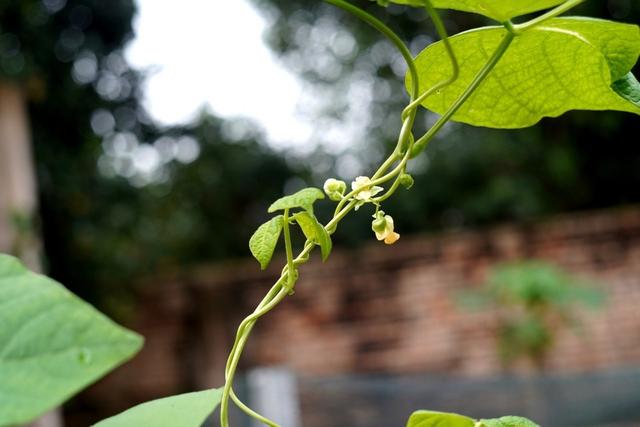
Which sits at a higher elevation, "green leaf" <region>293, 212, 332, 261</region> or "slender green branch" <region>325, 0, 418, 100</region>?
"slender green branch" <region>325, 0, 418, 100</region>

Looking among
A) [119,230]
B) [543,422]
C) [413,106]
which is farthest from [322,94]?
[413,106]

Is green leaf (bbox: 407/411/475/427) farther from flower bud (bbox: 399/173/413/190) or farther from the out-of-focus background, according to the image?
the out-of-focus background

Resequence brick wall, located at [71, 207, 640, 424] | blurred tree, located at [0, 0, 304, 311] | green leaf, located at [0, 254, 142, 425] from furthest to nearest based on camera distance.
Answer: blurred tree, located at [0, 0, 304, 311], brick wall, located at [71, 207, 640, 424], green leaf, located at [0, 254, 142, 425]

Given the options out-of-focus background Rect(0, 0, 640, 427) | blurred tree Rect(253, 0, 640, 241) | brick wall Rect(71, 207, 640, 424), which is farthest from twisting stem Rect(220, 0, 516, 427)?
blurred tree Rect(253, 0, 640, 241)

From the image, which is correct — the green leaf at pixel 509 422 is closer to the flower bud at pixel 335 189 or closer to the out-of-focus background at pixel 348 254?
the flower bud at pixel 335 189

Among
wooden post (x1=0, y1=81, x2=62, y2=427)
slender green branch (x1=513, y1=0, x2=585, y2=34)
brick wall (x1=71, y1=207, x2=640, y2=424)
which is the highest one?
slender green branch (x1=513, y1=0, x2=585, y2=34)

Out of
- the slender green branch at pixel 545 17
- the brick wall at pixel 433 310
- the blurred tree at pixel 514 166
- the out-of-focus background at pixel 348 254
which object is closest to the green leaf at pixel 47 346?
the slender green branch at pixel 545 17

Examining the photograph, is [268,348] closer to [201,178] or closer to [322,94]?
[201,178]
